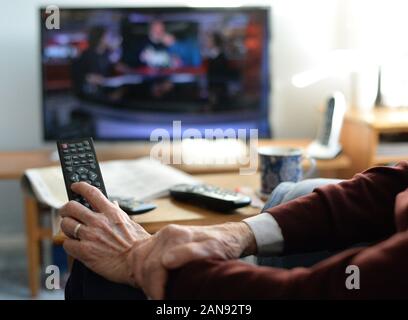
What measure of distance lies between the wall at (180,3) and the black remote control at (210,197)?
1.25 metres

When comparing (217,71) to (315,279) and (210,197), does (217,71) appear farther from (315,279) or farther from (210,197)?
(315,279)

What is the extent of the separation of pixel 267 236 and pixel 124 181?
1.84 ft

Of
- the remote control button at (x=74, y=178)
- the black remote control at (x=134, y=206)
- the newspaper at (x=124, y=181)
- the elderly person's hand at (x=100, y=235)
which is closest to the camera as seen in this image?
the elderly person's hand at (x=100, y=235)

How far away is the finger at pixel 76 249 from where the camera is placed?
2.72 ft

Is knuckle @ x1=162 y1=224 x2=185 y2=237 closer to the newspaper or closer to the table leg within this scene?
the newspaper

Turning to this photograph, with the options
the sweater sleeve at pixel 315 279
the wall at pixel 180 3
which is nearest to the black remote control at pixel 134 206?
the sweater sleeve at pixel 315 279

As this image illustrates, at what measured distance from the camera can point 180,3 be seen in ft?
7.43

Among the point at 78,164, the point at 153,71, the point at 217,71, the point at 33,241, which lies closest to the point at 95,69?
the point at 153,71

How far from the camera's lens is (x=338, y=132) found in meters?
1.98

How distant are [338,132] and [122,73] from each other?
0.78 meters

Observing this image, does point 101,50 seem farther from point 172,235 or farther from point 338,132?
point 172,235

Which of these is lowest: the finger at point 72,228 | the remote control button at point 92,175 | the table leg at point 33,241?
the table leg at point 33,241

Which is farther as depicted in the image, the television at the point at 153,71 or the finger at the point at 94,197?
the television at the point at 153,71

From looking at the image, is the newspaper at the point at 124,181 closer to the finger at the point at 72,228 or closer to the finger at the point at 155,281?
the finger at the point at 72,228
